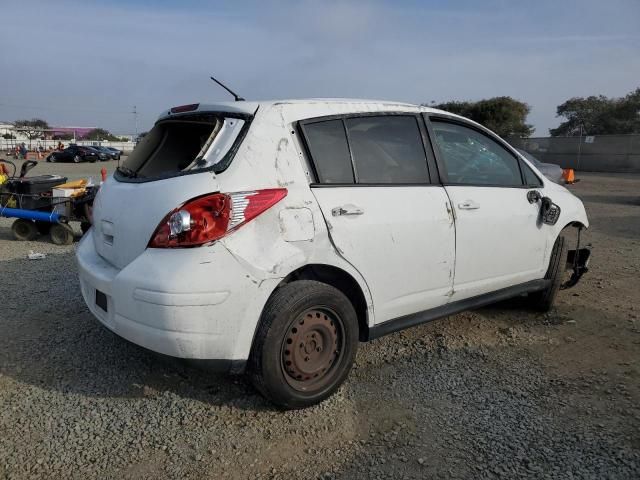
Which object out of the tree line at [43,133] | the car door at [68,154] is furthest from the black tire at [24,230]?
the tree line at [43,133]

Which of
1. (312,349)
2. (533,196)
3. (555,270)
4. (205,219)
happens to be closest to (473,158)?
(533,196)

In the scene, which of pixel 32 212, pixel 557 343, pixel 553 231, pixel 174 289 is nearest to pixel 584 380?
pixel 557 343

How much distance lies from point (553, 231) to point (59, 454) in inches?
147

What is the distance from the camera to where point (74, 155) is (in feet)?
130

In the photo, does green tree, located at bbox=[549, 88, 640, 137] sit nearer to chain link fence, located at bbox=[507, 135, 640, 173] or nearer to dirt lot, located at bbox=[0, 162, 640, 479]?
chain link fence, located at bbox=[507, 135, 640, 173]

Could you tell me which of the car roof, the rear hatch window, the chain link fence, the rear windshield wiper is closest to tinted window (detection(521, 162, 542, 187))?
the car roof

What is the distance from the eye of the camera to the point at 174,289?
2.49 metres

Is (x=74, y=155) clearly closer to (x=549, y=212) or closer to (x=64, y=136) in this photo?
(x=549, y=212)

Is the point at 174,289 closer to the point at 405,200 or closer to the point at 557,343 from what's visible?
the point at 405,200

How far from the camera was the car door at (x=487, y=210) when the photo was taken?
140 inches

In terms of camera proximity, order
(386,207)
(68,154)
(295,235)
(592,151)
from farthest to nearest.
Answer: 1. (68,154)
2. (592,151)
3. (386,207)
4. (295,235)

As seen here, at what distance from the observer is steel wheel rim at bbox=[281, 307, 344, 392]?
9.30 feet

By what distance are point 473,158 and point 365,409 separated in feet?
6.48

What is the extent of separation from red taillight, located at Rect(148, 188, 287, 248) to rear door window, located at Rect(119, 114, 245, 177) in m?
0.48
